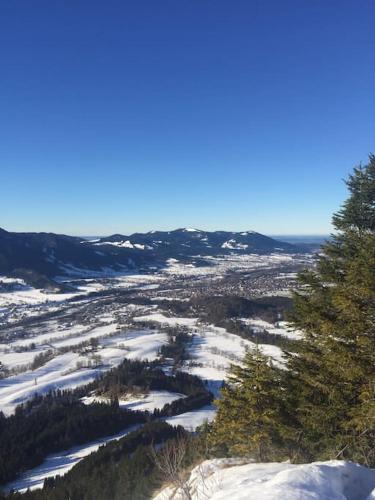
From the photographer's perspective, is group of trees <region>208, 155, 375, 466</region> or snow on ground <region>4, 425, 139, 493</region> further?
snow on ground <region>4, 425, 139, 493</region>

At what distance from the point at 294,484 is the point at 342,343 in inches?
301

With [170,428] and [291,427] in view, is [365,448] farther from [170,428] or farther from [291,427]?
[170,428]

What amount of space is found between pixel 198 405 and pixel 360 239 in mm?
98714

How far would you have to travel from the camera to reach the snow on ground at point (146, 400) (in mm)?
110625

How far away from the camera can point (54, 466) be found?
8138 centimetres

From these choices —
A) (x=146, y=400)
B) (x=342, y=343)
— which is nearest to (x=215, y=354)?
(x=146, y=400)

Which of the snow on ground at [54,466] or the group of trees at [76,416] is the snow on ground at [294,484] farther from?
the group of trees at [76,416]

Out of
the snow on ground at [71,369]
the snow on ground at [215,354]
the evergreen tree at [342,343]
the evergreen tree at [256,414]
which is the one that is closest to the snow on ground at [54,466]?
the snow on ground at [71,369]

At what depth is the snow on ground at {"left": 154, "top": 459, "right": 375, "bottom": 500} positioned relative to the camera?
11.4 metres

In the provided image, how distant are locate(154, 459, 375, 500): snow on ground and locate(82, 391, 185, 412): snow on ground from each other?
325 ft

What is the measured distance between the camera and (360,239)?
67.2ft

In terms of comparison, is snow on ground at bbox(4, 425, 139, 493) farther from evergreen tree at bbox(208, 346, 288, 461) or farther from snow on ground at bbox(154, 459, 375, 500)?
snow on ground at bbox(154, 459, 375, 500)

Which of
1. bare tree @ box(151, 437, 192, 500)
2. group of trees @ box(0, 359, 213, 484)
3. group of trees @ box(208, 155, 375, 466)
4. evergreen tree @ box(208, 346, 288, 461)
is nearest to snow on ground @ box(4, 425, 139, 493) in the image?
group of trees @ box(0, 359, 213, 484)

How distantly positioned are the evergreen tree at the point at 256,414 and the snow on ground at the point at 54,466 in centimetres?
6415
